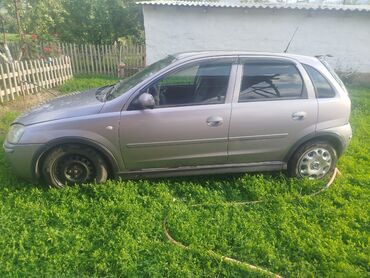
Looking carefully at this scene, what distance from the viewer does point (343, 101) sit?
144 inches

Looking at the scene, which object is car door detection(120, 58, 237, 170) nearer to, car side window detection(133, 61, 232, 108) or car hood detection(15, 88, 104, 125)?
car side window detection(133, 61, 232, 108)

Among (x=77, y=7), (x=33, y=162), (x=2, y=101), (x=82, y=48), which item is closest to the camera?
(x=33, y=162)

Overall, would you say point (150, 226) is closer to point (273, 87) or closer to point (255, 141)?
point (255, 141)

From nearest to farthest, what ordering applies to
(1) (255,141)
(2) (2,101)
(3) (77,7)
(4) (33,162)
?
1. (4) (33,162)
2. (1) (255,141)
3. (2) (2,101)
4. (3) (77,7)

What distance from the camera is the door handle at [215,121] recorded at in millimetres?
3330

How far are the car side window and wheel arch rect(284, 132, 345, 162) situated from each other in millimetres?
1115

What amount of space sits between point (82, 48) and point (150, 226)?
8.85m

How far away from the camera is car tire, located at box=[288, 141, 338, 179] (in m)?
3.69

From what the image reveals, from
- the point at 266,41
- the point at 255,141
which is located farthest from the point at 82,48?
the point at 255,141

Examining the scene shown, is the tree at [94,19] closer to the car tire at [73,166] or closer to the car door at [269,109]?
the car tire at [73,166]

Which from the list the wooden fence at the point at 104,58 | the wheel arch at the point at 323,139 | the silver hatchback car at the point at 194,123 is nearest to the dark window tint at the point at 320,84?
the silver hatchback car at the point at 194,123

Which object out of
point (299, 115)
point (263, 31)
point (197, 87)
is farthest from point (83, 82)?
point (299, 115)

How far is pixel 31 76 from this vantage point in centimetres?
756

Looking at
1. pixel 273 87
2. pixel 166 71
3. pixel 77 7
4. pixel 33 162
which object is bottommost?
pixel 33 162
